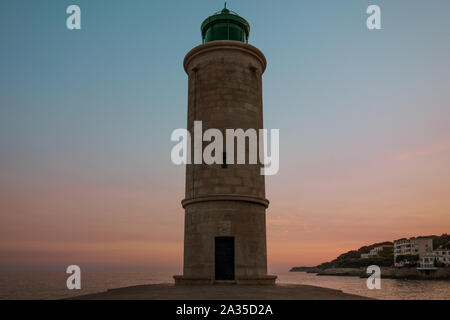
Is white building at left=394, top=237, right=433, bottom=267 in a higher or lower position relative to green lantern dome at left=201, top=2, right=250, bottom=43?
lower

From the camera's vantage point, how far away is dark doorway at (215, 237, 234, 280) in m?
14.4

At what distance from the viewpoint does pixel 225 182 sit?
15.2m

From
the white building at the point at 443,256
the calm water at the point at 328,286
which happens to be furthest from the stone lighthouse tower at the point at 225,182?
the white building at the point at 443,256

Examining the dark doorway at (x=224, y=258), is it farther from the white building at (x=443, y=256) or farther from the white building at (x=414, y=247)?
the white building at (x=414, y=247)

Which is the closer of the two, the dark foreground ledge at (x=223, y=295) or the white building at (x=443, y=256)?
the dark foreground ledge at (x=223, y=295)

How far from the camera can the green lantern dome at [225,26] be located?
17562mm

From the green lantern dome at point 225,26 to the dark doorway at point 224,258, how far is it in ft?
30.8

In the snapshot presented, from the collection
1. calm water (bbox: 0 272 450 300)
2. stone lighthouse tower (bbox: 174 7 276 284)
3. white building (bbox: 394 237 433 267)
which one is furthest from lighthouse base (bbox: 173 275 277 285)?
white building (bbox: 394 237 433 267)

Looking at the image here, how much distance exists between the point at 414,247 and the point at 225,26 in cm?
13118

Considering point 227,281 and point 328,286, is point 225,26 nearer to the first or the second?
point 227,281

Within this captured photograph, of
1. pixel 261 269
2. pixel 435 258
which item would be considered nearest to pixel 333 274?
pixel 435 258

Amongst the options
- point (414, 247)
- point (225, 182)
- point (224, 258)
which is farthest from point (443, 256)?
point (225, 182)

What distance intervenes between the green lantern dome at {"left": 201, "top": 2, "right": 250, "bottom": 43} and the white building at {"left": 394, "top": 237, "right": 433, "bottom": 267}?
4748 inches

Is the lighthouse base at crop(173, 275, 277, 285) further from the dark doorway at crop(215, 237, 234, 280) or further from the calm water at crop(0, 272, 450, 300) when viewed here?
the calm water at crop(0, 272, 450, 300)
